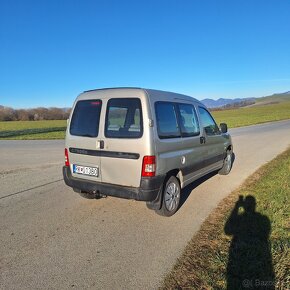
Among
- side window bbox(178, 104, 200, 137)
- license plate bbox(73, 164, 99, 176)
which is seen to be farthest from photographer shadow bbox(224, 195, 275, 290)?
license plate bbox(73, 164, 99, 176)

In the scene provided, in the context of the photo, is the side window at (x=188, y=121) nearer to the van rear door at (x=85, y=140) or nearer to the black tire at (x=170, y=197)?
the black tire at (x=170, y=197)

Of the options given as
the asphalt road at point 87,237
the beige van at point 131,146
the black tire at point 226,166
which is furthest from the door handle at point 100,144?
the black tire at point 226,166

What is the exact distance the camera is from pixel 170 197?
4848 mm

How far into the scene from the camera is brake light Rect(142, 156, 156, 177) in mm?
4230

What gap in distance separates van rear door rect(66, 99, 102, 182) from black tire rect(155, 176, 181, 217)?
3.57 ft

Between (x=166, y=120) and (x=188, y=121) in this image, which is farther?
(x=188, y=121)

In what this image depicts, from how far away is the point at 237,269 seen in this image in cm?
314

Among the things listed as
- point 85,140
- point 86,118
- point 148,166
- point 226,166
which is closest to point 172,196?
point 148,166

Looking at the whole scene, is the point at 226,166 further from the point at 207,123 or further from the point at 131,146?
the point at 131,146

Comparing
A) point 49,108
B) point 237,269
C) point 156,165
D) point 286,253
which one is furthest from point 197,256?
point 49,108

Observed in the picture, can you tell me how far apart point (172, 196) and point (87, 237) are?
1.61 metres

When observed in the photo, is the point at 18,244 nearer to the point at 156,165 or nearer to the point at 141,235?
the point at 141,235

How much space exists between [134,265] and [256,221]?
2.17 meters

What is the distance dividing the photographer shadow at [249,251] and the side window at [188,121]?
160cm
